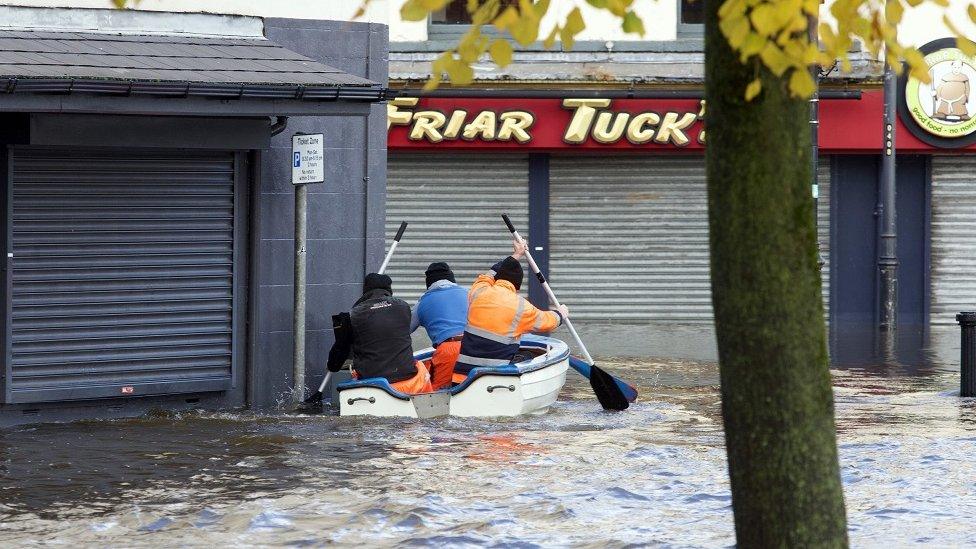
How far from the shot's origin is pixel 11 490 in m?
9.32

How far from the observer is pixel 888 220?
21031 millimetres

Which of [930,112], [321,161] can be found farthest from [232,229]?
[930,112]

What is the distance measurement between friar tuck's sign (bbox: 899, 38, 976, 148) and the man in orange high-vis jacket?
10510 millimetres

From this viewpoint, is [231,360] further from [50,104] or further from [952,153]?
[952,153]

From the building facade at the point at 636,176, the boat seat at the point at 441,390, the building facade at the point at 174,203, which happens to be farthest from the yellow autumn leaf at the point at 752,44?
the building facade at the point at 636,176

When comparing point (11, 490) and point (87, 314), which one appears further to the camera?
point (87, 314)

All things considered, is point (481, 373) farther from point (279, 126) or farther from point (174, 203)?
point (174, 203)

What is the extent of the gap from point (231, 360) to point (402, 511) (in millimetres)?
4657

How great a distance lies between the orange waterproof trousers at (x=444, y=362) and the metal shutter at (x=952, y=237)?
11234 mm

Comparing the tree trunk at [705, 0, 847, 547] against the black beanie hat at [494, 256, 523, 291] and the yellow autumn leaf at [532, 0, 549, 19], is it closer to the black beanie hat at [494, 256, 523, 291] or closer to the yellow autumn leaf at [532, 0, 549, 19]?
the yellow autumn leaf at [532, 0, 549, 19]

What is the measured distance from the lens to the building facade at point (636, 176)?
2131 cm

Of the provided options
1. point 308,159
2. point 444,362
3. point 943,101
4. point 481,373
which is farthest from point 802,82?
point 943,101

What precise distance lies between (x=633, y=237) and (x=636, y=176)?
34.8 inches

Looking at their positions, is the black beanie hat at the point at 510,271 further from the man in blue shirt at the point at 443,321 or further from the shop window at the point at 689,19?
the shop window at the point at 689,19
